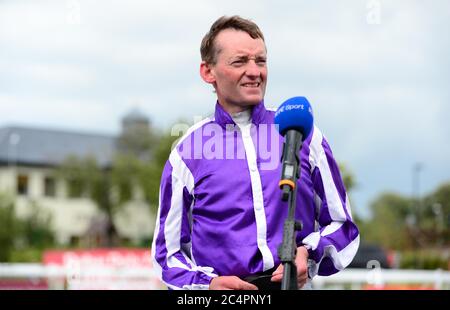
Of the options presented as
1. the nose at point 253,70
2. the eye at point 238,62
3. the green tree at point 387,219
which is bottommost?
the green tree at point 387,219

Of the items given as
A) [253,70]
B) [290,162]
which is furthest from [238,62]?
[290,162]

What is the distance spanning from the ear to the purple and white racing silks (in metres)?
0.13

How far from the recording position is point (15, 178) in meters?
75.6

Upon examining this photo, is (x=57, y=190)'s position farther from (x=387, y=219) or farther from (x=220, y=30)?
(x=220, y=30)

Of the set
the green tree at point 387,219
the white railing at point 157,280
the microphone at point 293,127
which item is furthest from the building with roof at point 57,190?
the microphone at point 293,127

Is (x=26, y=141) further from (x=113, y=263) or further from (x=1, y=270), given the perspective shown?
(x=1, y=270)

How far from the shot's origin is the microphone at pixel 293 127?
9.58 ft

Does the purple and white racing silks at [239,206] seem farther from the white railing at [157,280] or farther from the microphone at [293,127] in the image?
the white railing at [157,280]

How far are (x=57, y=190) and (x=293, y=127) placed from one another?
239 ft

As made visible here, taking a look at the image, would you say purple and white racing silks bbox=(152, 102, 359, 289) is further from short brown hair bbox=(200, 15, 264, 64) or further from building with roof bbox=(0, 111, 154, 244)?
building with roof bbox=(0, 111, 154, 244)

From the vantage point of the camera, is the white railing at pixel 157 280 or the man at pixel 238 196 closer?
the man at pixel 238 196

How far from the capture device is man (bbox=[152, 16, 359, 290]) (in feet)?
11.0

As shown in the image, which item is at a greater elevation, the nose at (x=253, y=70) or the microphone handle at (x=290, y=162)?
the nose at (x=253, y=70)

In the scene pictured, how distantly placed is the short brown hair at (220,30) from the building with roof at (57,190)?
64.0m
